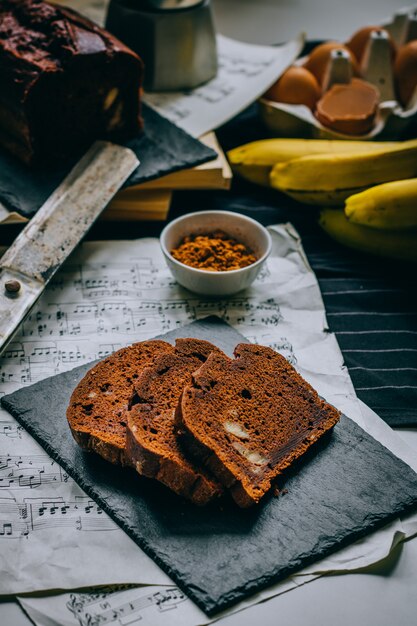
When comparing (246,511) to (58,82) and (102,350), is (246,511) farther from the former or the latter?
(58,82)

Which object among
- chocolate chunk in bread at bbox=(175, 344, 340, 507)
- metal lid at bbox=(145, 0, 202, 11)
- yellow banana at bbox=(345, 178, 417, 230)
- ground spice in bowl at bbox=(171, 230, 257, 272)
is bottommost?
chocolate chunk in bread at bbox=(175, 344, 340, 507)

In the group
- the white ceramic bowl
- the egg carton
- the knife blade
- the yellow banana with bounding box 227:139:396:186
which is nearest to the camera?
the knife blade

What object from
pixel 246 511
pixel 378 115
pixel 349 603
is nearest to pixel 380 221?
pixel 378 115

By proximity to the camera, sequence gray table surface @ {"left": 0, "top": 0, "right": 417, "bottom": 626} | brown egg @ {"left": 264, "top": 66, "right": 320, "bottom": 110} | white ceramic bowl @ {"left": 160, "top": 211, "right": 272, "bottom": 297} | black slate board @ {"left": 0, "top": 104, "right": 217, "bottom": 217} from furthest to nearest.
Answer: brown egg @ {"left": 264, "top": 66, "right": 320, "bottom": 110}, black slate board @ {"left": 0, "top": 104, "right": 217, "bottom": 217}, white ceramic bowl @ {"left": 160, "top": 211, "right": 272, "bottom": 297}, gray table surface @ {"left": 0, "top": 0, "right": 417, "bottom": 626}

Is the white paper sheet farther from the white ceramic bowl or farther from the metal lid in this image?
the white ceramic bowl

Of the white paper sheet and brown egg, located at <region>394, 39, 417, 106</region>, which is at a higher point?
brown egg, located at <region>394, 39, 417, 106</region>

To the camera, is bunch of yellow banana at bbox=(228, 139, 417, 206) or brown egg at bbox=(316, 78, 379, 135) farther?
brown egg at bbox=(316, 78, 379, 135)

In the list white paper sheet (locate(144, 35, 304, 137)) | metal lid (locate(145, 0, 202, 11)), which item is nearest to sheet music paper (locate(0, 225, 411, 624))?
white paper sheet (locate(144, 35, 304, 137))

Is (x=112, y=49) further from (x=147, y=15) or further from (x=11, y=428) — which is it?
(x=11, y=428)
